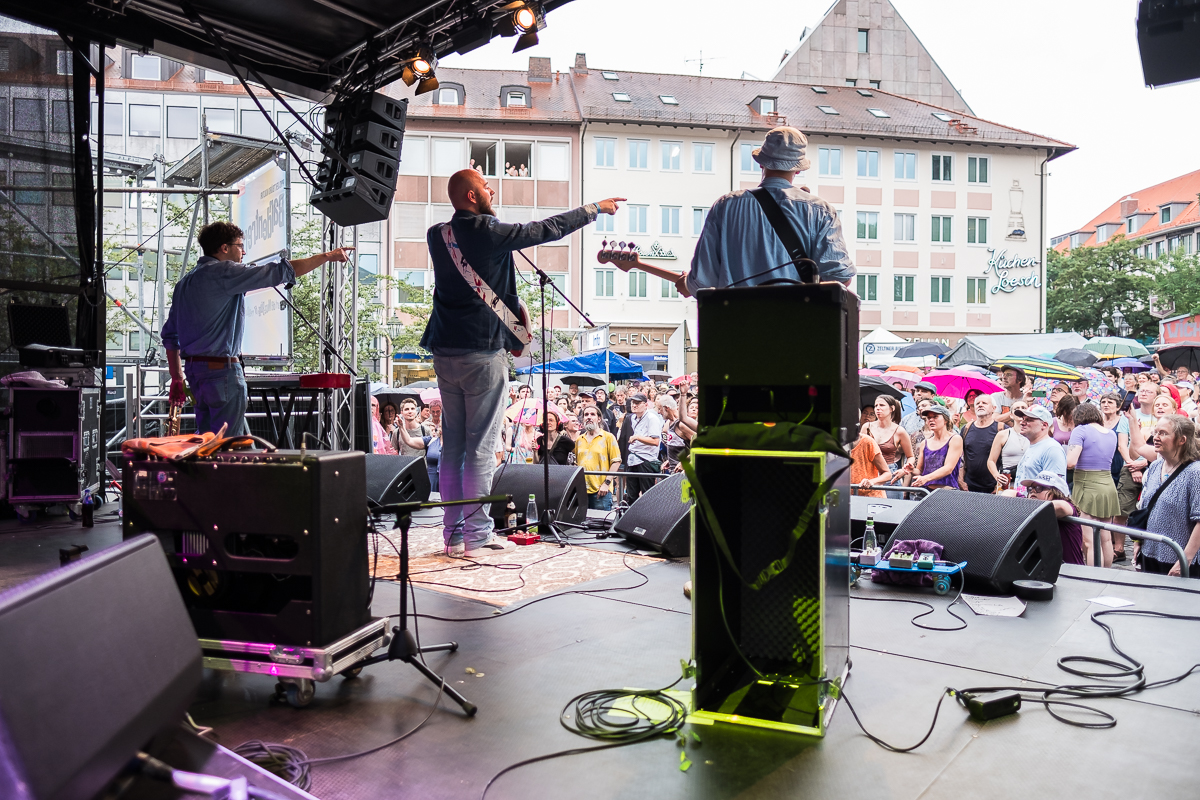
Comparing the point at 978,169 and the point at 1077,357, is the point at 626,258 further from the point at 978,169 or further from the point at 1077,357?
the point at 978,169

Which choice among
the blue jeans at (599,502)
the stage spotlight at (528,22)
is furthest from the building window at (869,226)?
the stage spotlight at (528,22)

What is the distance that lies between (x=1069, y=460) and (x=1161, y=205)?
6748 cm

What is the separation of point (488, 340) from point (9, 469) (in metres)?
3.98

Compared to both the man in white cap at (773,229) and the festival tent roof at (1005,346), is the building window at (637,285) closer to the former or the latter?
the festival tent roof at (1005,346)

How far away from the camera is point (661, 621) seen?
3.13 metres

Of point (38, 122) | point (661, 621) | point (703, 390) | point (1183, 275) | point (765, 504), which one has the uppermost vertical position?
point (1183, 275)

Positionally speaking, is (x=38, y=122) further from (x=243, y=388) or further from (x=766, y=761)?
(x=766, y=761)

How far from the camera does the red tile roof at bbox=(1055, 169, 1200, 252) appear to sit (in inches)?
2232

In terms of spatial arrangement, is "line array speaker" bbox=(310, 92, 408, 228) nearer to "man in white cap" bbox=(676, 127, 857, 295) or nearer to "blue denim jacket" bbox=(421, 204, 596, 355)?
"blue denim jacket" bbox=(421, 204, 596, 355)

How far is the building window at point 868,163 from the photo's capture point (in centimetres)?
3138

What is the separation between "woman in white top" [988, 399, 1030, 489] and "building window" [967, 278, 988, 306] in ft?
92.0

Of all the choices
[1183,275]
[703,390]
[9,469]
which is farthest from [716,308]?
[1183,275]

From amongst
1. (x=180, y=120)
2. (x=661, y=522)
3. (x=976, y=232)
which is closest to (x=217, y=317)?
(x=661, y=522)

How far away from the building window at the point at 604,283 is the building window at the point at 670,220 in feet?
8.75
